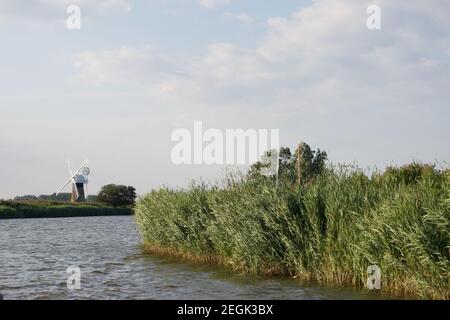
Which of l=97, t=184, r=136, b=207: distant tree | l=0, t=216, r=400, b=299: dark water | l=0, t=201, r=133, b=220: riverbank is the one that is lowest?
l=0, t=216, r=400, b=299: dark water

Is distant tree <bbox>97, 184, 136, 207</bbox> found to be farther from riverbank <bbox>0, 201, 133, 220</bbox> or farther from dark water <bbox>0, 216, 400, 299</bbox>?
dark water <bbox>0, 216, 400, 299</bbox>

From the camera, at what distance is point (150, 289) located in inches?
709

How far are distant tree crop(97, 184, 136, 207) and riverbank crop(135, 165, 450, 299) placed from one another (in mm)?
81728

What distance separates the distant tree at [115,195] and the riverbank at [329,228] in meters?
81.7

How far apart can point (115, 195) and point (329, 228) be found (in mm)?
92005

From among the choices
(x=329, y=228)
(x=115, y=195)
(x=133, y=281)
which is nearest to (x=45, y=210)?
(x=115, y=195)

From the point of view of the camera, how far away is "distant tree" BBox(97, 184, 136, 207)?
344ft

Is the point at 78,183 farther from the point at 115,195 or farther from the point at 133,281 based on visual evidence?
the point at 133,281

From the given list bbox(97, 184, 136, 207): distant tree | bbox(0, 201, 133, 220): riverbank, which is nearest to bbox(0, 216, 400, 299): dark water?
bbox(0, 201, 133, 220): riverbank

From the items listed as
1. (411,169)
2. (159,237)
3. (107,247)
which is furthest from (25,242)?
(411,169)

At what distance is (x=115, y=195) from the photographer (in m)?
105
